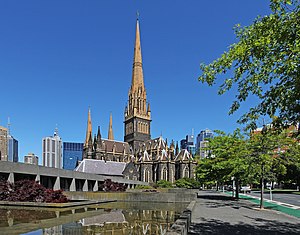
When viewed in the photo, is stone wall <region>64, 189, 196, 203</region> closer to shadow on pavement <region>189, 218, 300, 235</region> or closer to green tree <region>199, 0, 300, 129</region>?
shadow on pavement <region>189, 218, 300, 235</region>

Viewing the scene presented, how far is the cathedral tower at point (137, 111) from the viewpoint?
369ft

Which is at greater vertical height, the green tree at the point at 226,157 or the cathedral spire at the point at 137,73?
the cathedral spire at the point at 137,73

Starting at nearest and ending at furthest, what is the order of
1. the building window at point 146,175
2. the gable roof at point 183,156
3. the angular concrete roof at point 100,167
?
1. the angular concrete roof at point 100,167
2. the gable roof at point 183,156
3. the building window at point 146,175

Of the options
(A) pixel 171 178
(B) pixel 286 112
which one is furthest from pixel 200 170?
(A) pixel 171 178

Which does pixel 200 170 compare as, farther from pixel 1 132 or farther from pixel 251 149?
pixel 1 132

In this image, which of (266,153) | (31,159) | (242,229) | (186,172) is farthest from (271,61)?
→ (31,159)

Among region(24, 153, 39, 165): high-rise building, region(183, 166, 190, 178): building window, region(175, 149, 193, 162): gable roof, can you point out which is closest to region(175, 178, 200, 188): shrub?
region(183, 166, 190, 178): building window

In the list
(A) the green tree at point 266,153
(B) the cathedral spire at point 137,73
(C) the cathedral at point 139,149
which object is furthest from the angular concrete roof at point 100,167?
(A) the green tree at point 266,153

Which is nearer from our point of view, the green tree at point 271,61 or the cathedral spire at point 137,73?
the green tree at point 271,61

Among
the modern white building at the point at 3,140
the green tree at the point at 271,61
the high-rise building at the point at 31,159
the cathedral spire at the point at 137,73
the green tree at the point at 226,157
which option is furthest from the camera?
the high-rise building at the point at 31,159

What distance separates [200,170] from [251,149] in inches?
652

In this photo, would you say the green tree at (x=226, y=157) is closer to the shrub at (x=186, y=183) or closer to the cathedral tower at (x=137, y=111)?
the shrub at (x=186, y=183)

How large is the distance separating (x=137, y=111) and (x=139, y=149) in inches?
545

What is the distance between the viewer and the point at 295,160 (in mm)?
22781
